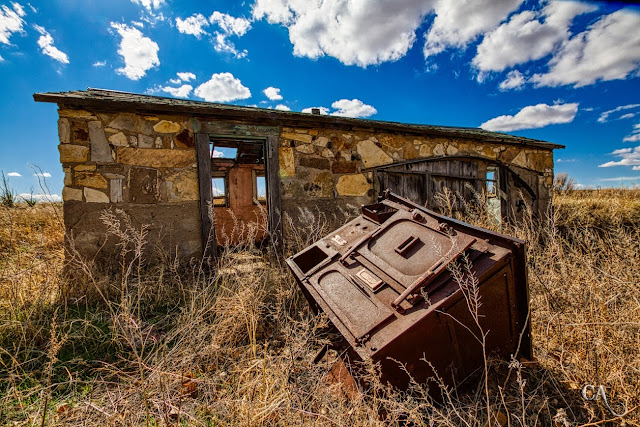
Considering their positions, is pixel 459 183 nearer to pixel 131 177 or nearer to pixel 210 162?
pixel 210 162

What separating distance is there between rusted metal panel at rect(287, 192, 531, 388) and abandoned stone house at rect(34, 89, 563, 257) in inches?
50.7

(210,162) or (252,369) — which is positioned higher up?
(210,162)

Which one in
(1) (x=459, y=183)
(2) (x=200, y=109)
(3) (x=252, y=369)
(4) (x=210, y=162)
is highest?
(2) (x=200, y=109)

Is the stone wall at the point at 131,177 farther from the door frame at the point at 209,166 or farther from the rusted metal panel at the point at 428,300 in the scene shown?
the rusted metal panel at the point at 428,300

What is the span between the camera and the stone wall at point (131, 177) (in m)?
3.65

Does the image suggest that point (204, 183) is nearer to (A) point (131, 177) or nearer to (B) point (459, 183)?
(A) point (131, 177)

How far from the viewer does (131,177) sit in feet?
12.8

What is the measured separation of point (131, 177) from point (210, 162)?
1021 millimetres

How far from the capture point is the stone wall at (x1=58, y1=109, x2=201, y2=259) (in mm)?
3650

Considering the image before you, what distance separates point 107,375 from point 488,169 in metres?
7.42

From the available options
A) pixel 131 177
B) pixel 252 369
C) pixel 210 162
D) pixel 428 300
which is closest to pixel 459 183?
pixel 210 162

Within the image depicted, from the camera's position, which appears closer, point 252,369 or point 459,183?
point 252,369

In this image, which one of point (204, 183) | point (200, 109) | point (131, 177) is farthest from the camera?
point (204, 183)

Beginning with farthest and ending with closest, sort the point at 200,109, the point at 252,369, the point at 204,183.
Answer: the point at 204,183 < the point at 200,109 < the point at 252,369
